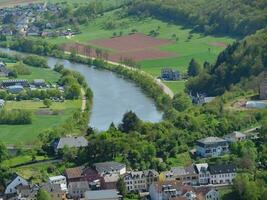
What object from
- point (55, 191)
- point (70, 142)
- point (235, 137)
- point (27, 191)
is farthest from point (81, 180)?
point (235, 137)

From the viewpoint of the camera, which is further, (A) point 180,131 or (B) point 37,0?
(B) point 37,0

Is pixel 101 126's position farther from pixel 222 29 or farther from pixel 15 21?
pixel 15 21

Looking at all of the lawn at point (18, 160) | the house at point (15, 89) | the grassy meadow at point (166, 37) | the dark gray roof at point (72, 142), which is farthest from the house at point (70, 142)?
the grassy meadow at point (166, 37)

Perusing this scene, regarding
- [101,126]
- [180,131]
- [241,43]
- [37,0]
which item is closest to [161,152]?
[180,131]

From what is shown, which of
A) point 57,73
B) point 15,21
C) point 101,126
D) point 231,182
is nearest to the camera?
point 231,182

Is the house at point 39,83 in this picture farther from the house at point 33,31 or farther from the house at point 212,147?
the house at point 33,31

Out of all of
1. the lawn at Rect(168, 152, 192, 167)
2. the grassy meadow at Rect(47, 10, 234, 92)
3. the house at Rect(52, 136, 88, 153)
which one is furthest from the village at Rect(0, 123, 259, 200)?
the grassy meadow at Rect(47, 10, 234, 92)

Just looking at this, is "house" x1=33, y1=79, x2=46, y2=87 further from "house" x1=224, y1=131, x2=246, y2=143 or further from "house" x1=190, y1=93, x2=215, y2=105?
"house" x1=224, y1=131, x2=246, y2=143

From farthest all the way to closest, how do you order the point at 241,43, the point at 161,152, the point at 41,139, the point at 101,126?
1. the point at 241,43
2. the point at 101,126
3. the point at 41,139
4. the point at 161,152
